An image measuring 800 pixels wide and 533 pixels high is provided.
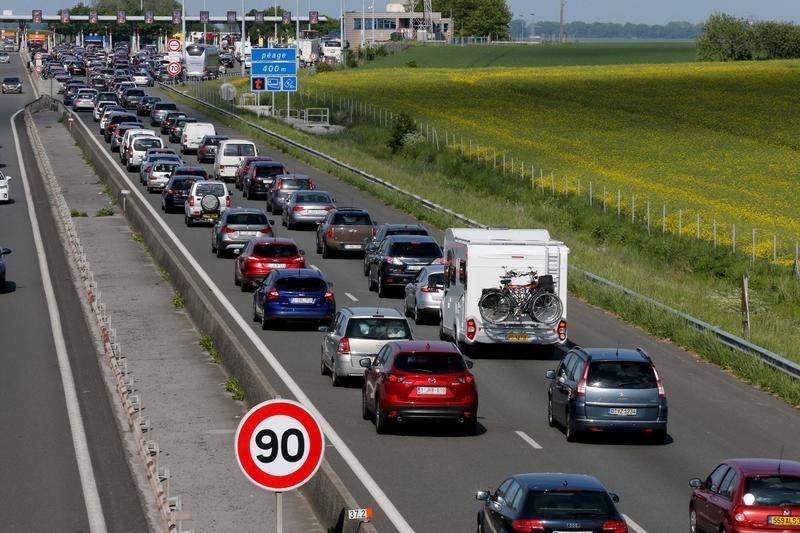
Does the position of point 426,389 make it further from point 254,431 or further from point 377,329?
point 254,431

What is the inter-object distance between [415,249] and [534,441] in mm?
16544

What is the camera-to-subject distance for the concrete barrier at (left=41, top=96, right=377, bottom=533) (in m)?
18.5

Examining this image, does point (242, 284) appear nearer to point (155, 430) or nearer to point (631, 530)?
point (155, 430)

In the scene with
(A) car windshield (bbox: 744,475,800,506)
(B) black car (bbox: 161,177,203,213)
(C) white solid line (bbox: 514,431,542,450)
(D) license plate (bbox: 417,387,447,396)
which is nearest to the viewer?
(A) car windshield (bbox: 744,475,800,506)

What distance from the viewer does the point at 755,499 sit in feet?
54.6

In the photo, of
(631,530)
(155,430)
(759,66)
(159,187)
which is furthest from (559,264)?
(759,66)

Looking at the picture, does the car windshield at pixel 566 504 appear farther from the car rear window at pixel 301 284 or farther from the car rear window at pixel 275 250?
the car rear window at pixel 275 250

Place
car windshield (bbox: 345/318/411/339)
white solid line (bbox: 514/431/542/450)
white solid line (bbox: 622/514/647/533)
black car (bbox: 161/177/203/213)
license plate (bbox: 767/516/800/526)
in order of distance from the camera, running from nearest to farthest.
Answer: license plate (bbox: 767/516/800/526) → white solid line (bbox: 622/514/647/533) → white solid line (bbox: 514/431/542/450) → car windshield (bbox: 345/318/411/339) → black car (bbox: 161/177/203/213)

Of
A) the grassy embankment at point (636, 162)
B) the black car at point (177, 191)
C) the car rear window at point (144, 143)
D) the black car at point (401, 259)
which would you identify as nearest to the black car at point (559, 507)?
the grassy embankment at point (636, 162)

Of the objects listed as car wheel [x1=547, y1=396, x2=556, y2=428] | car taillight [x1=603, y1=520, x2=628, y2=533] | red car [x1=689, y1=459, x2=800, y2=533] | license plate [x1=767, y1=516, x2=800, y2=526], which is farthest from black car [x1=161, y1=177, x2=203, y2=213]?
car taillight [x1=603, y1=520, x2=628, y2=533]

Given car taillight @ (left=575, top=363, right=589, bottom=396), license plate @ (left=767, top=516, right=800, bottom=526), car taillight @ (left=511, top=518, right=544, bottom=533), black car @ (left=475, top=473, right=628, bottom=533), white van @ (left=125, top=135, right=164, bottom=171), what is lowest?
white van @ (left=125, top=135, right=164, bottom=171)

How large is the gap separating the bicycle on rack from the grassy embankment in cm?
327

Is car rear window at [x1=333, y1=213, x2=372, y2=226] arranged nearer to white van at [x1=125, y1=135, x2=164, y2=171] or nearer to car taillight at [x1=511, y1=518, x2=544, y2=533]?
white van at [x1=125, y1=135, x2=164, y2=171]

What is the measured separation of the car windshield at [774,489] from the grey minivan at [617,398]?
24.9 ft
